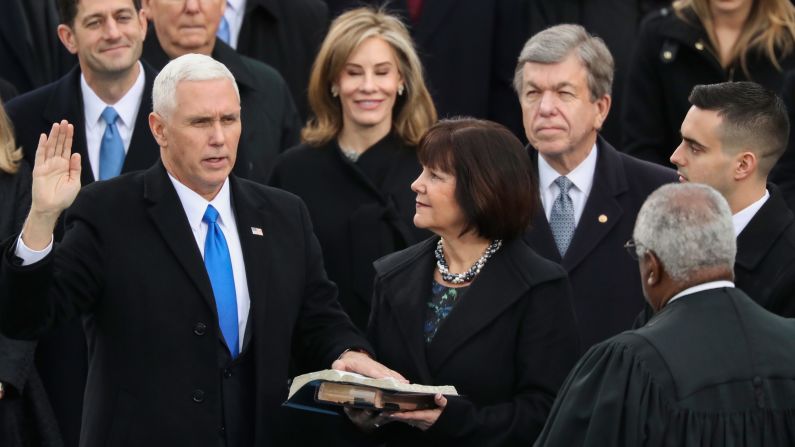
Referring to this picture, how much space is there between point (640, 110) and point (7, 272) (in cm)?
413

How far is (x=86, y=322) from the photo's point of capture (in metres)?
6.01

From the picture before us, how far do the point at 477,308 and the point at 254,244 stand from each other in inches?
35.0

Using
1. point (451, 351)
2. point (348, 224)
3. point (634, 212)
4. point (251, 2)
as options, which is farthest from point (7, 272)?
point (251, 2)

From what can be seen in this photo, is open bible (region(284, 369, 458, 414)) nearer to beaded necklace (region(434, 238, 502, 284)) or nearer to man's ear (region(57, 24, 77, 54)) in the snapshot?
beaded necklace (region(434, 238, 502, 284))

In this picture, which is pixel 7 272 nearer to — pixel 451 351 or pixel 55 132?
pixel 55 132

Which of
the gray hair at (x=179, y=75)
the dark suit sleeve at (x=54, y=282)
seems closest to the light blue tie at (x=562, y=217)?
the gray hair at (x=179, y=75)

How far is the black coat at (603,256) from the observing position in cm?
690

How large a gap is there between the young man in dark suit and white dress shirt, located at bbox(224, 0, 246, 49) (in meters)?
2.25

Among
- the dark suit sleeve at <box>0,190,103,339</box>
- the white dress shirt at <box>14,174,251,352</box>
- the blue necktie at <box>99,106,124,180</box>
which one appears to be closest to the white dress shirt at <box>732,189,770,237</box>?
the white dress shirt at <box>14,174,251,352</box>

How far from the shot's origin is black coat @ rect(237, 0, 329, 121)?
9.01 meters

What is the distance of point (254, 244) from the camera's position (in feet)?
20.0

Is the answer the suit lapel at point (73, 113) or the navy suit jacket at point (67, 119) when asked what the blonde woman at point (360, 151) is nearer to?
the navy suit jacket at point (67, 119)

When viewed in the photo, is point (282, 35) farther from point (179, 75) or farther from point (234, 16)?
point (179, 75)

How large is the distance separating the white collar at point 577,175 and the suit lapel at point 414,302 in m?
1.16
